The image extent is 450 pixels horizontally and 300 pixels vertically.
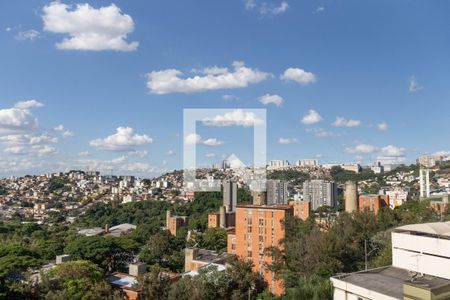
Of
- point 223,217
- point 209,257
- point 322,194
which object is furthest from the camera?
point 322,194

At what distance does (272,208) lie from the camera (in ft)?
72.2

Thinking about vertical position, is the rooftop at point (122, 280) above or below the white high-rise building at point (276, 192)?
below

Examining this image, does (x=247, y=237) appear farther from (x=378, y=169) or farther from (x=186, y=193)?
(x=378, y=169)

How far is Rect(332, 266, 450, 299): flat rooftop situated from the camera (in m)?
6.25

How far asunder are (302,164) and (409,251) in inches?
4005

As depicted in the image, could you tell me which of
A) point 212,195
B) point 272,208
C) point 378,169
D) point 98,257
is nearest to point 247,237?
point 272,208

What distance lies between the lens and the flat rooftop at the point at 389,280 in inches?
246

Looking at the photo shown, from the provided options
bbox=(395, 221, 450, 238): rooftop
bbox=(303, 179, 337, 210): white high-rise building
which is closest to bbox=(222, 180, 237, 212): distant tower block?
bbox=(303, 179, 337, 210): white high-rise building

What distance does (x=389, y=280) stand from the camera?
715 centimetres

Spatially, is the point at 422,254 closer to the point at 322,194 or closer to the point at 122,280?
the point at 122,280

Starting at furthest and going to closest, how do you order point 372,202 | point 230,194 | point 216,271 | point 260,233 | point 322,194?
point 322,194
point 230,194
point 372,202
point 260,233
point 216,271

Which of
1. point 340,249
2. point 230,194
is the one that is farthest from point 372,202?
point 340,249

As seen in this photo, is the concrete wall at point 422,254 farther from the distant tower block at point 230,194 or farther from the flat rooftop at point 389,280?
the distant tower block at point 230,194

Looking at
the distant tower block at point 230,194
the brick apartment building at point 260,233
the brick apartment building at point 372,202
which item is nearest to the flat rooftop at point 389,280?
the brick apartment building at point 260,233
